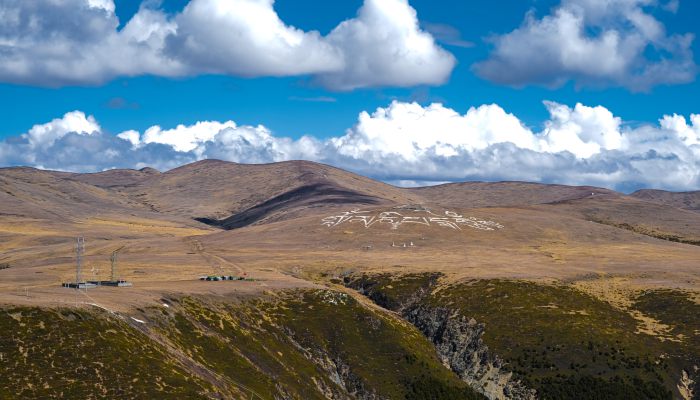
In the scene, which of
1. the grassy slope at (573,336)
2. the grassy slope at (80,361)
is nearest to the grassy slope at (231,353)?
the grassy slope at (80,361)

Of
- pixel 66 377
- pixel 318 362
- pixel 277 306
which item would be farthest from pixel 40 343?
pixel 277 306

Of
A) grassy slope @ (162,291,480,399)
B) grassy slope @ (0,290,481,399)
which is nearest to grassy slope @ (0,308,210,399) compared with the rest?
grassy slope @ (0,290,481,399)

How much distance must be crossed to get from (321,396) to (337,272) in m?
87.4

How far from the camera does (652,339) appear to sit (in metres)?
135

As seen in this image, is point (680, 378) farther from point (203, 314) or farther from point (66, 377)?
point (66, 377)

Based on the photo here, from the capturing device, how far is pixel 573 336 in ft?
445

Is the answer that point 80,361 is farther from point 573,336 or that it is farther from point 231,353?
point 573,336

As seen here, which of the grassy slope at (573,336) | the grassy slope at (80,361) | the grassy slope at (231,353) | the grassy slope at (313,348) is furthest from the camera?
the grassy slope at (573,336)

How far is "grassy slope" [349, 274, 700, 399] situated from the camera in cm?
12150

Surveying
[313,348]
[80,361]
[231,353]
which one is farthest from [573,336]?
[80,361]

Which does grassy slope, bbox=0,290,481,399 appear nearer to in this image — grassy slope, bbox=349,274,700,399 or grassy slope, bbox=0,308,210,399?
grassy slope, bbox=0,308,210,399

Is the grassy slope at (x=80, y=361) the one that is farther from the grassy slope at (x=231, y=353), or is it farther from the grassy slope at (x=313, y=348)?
the grassy slope at (x=313, y=348)

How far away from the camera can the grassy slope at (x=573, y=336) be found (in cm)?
12150

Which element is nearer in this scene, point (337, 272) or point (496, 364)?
point (496, 364)
